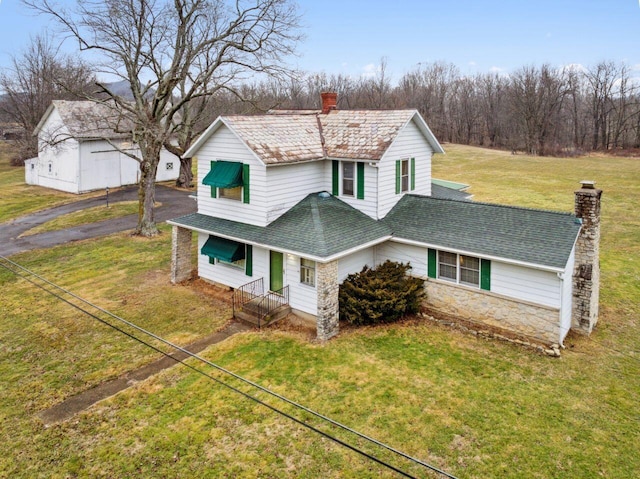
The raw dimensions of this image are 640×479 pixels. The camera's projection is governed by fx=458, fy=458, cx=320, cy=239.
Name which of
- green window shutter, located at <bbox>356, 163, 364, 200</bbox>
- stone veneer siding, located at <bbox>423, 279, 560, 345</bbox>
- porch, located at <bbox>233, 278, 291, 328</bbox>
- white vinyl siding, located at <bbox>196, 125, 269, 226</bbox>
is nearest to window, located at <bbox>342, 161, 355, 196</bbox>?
green window shutter, located at <bbox>356, 163, 364, 200</bbox>

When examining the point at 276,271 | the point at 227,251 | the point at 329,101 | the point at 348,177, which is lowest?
the point at 276,271

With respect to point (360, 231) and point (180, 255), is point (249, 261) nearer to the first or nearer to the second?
point (180, 255)

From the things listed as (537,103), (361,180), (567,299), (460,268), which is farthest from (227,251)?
(537,103)

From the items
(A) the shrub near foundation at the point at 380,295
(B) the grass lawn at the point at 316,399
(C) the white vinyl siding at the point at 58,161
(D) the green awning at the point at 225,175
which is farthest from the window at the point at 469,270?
(C) the white vinyl siding at the point at 58,161

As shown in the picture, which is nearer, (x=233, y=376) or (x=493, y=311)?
(x=233, y=376)

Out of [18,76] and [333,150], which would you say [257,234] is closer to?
[333,150]

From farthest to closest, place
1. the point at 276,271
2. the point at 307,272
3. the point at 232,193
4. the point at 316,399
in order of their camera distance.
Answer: the point at 232,193, the point at 276,271, the point at 307,272, the point at 316,399

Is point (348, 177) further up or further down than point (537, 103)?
further down

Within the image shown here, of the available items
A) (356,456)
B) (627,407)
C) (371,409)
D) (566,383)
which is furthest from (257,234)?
(627,407)
